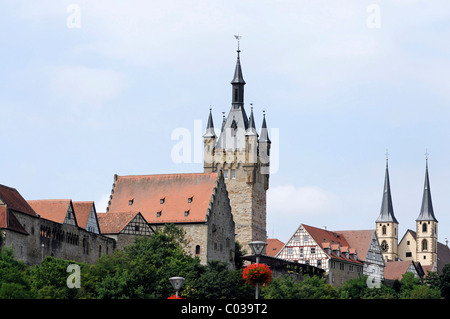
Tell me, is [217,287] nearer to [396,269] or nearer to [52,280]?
[52,280]

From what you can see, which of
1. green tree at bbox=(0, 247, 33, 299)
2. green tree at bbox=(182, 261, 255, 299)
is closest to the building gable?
green tree at bbox=(182, 261, 255, 299)

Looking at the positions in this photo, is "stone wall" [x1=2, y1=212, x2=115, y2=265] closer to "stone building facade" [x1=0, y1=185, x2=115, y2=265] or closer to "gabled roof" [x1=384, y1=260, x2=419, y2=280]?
"stone building facade" [x1=0, y1=185, x2=115, y2=265]

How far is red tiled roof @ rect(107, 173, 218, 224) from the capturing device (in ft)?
319

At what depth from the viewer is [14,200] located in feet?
251

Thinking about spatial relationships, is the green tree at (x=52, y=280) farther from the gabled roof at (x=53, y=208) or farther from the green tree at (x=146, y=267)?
the gabled roof at (x=53, y=208)

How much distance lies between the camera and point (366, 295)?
106375 millimetres

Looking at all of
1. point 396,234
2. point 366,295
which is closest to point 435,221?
point 396,234

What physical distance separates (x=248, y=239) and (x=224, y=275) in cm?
3614

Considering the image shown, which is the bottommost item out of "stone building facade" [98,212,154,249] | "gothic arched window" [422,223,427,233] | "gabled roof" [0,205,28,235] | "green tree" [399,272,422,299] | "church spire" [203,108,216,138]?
"green tree" [399,272,422,299]

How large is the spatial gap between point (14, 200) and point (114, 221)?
1576 centimetres

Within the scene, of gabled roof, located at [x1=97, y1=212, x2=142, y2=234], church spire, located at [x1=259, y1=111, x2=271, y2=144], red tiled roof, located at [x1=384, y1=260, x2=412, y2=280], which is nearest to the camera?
gabled roof, located at [x1=97, y1=212, x2=142, y2=234]

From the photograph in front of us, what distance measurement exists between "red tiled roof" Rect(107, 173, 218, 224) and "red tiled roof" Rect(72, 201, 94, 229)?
36.3ft

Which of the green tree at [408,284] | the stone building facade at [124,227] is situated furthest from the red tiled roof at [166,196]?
the green tree at [408,284]
